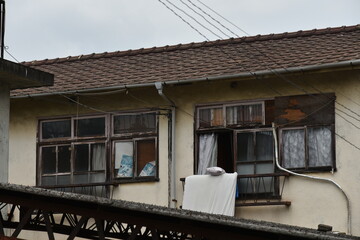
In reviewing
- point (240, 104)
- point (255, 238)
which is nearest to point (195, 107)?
point (240, 104)

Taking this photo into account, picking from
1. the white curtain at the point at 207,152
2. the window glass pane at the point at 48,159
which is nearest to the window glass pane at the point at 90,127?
the window glass pane at the point at 48,159

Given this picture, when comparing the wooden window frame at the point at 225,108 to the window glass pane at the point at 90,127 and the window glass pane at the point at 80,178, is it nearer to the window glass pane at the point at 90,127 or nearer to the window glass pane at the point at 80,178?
the window glass pane at the point at 90,127

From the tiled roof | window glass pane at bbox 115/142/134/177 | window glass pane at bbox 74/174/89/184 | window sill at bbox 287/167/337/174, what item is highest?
the tiled roof

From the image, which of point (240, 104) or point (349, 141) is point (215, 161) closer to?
point (240, 104)

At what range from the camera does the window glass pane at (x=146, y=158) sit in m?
24.5

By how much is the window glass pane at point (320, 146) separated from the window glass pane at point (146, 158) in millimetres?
3481

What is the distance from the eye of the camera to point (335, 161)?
22.8 m

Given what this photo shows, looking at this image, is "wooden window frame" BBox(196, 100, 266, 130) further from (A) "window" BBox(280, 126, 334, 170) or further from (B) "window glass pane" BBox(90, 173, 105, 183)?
(B) "window glass pane" BBox(90, 173, 105, 183)

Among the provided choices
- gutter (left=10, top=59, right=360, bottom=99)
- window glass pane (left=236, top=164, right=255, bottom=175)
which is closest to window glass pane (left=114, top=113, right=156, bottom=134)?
gutter (left=10, top=59, right=360, bottom=99)

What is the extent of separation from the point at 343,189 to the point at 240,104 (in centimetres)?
288

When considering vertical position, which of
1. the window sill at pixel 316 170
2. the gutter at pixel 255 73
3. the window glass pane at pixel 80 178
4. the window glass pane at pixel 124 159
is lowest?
the window glass pane at pixel 80 178

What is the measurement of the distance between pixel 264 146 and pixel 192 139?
64.2 inches

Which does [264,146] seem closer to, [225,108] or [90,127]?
[225,108]

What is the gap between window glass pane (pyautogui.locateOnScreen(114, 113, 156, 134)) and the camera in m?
24.6
